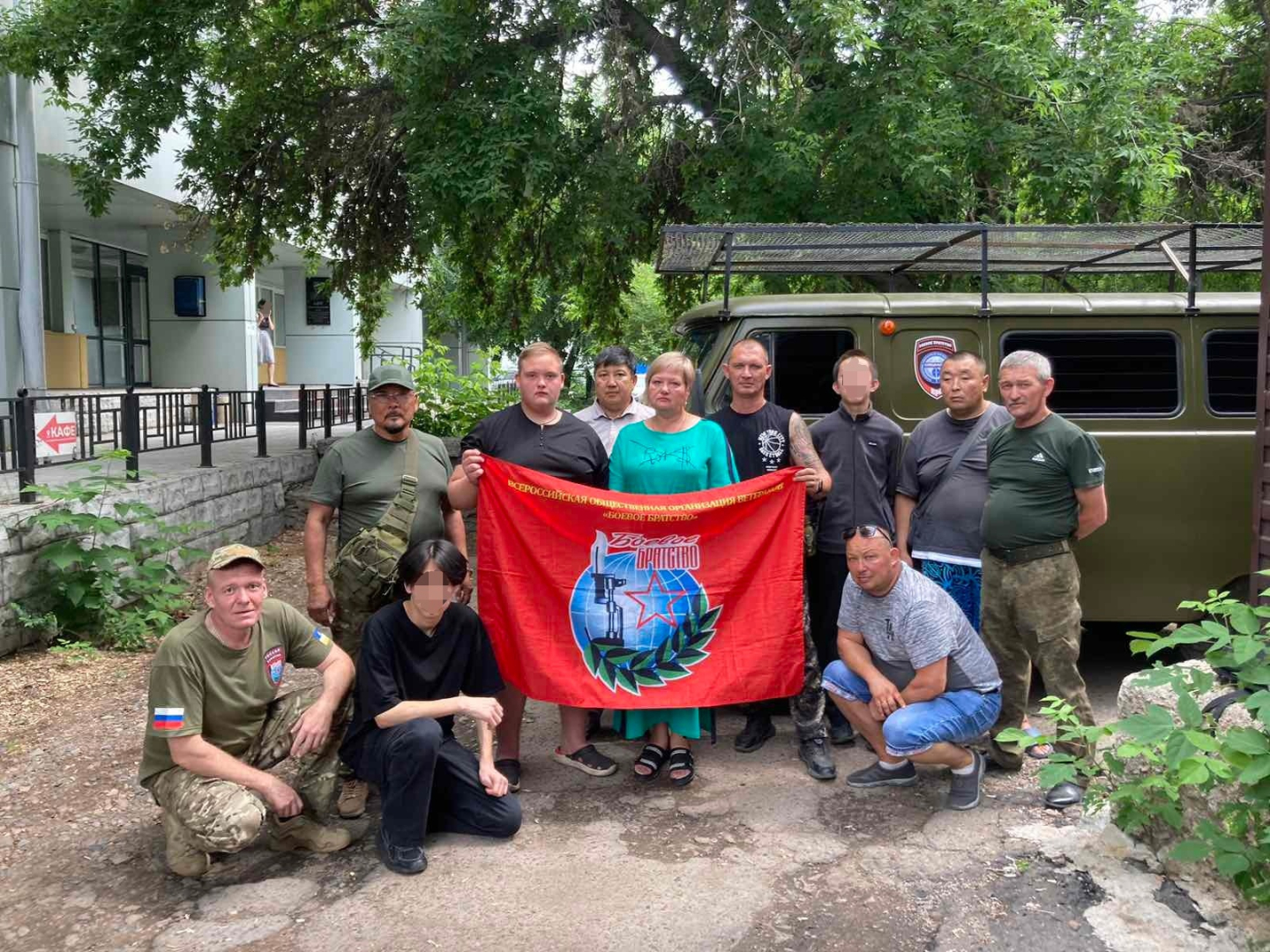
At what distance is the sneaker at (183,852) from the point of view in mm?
3832

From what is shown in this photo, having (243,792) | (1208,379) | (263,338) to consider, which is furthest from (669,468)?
(263,338)

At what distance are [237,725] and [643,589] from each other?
1.89 meters

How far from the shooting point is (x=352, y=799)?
4.47 meters

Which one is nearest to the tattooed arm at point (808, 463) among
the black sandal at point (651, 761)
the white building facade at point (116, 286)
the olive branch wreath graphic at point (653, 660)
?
the olive branch wreath graphic at point (653, 660)

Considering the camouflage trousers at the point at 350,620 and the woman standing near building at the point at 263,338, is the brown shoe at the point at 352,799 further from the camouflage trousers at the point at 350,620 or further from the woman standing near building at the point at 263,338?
the woman standing near building at the point at 263,338

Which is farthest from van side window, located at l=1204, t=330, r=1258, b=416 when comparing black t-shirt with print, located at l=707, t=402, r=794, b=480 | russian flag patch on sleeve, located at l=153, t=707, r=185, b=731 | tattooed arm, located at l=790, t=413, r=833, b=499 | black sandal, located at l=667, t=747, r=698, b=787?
russian flag patch on sleeve, located at l=153, t=707, r=185, b=731

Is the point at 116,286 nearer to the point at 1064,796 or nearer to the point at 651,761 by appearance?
the point at 651,761

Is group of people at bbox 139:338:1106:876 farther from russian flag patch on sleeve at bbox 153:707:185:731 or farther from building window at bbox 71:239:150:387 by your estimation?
building window at bbox 71:239:150:387

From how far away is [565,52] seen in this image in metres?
10.3

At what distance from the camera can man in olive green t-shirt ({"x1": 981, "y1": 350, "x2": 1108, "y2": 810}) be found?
464cm

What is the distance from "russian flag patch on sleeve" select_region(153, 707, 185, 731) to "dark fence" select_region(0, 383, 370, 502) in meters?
3.90

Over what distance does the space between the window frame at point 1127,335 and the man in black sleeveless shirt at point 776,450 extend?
154 centimetres

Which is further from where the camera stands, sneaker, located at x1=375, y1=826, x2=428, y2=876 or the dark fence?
the dark fence

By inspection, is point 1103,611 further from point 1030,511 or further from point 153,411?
point 153,411
